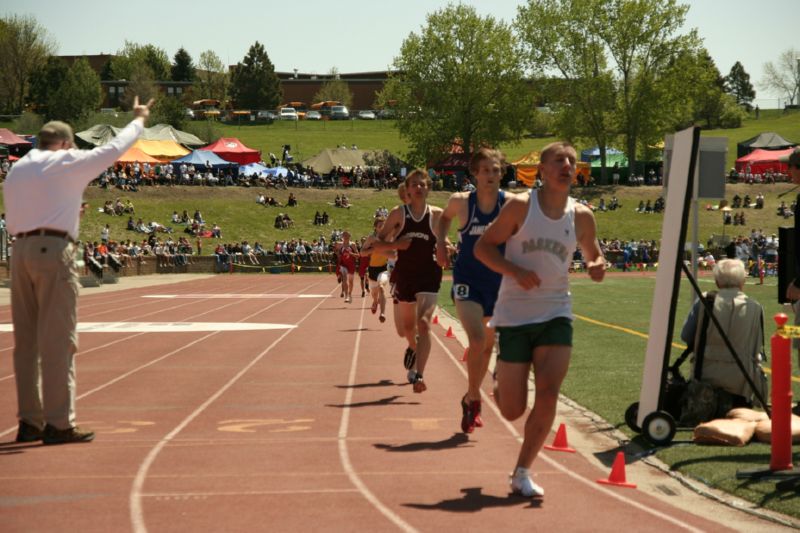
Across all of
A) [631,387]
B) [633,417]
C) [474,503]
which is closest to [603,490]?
[474,503]

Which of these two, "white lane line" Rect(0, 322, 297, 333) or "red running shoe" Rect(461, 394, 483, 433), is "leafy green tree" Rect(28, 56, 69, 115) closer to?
"white lane line" Rect(0, 322, 297, 333)

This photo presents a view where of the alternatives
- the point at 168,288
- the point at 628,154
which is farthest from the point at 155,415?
the point at 628,154

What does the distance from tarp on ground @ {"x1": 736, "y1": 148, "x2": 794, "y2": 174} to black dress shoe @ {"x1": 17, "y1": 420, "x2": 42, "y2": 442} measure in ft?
255

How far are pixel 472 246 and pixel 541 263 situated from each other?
8.48ft

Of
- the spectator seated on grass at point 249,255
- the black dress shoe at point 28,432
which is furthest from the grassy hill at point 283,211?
the black dress shoe at point 28,432

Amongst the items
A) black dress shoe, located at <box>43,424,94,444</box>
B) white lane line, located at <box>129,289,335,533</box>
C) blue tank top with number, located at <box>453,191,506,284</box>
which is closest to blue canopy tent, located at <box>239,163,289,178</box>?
white lane line, located at <box>129,289,335,533</box>

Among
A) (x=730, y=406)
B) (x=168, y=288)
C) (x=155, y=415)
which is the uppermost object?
(x=730, y=406)

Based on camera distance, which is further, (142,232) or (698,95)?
(698,95)

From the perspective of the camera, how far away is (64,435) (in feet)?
Answer: 26.0

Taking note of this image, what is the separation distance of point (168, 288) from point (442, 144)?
58.2 meters

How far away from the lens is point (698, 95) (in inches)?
3656

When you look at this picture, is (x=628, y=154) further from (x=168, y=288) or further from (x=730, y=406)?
(x=730, y=406)

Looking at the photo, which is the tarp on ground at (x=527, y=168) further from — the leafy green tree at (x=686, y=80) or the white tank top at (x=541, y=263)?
the white tank top at (x=541, y=263)

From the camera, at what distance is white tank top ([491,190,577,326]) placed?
20.9ft
